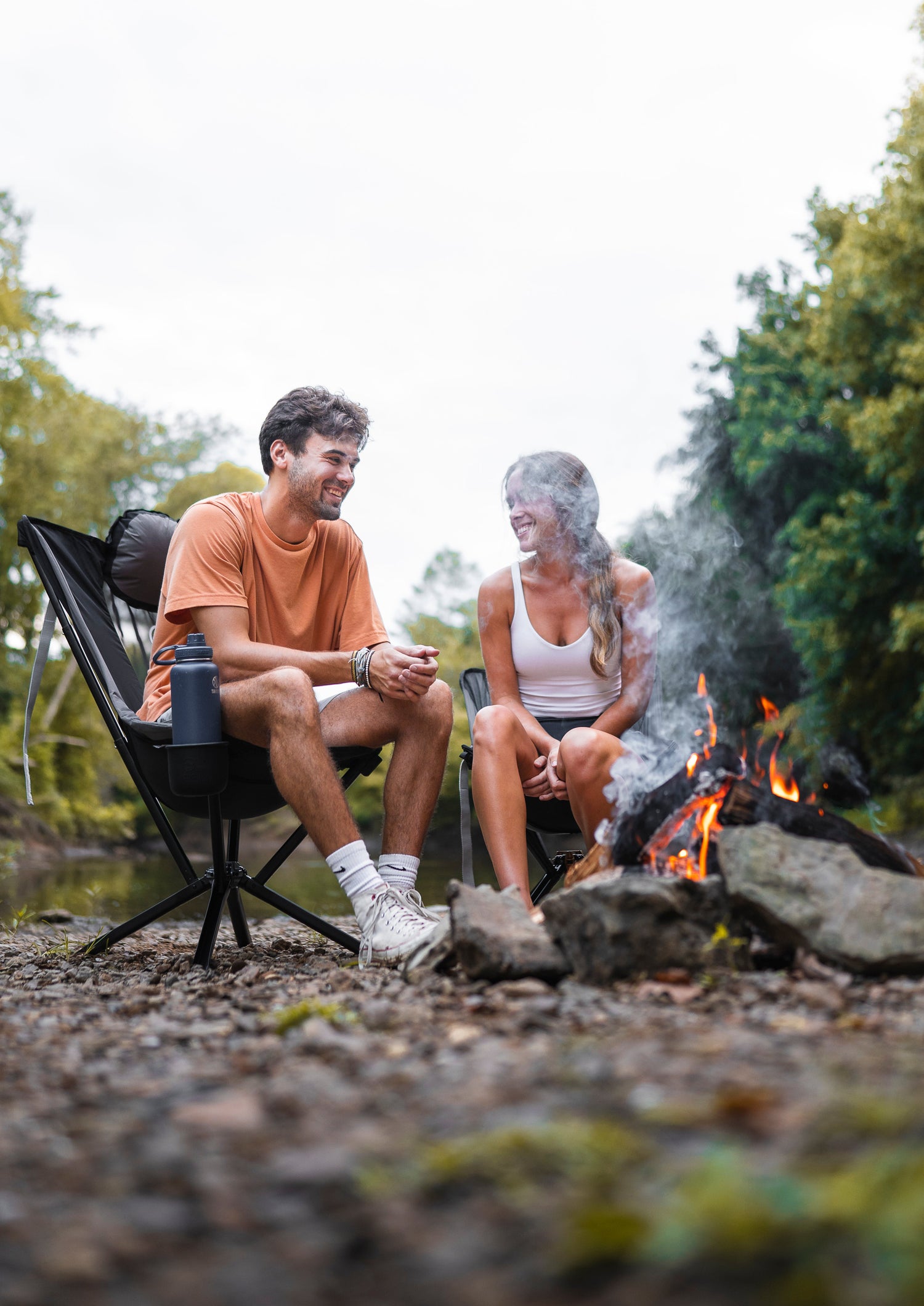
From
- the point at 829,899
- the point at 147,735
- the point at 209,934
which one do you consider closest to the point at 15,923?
the point at 209,934

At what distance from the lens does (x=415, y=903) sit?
3.02 meters

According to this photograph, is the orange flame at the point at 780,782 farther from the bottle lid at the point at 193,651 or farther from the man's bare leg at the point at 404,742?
the bottle lid at the point at 193,651

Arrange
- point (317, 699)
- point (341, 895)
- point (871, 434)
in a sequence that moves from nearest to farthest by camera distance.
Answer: point (317, 699), point (341, 895), point (871, 434)

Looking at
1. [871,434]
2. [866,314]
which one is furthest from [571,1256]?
[866,314]

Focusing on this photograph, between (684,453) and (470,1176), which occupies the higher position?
(684,453)

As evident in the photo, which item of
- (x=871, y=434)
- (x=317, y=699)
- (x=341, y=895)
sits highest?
(x=871, y=434)

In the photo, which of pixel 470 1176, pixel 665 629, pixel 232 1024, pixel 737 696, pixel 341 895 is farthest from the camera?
pixel 737 696

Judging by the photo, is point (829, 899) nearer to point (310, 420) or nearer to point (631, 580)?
point (631, 580)

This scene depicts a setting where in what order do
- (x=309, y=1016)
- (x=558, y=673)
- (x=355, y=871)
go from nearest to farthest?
(x=309, y=1016) < (x=355, y=871) < (x=558, y=673)

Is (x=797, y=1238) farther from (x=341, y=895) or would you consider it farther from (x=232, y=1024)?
(x=341, y=895)

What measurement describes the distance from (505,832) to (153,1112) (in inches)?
63.6

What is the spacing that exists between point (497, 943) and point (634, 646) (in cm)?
139

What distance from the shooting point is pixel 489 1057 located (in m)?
1.57

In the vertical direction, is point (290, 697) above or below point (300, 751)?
above
